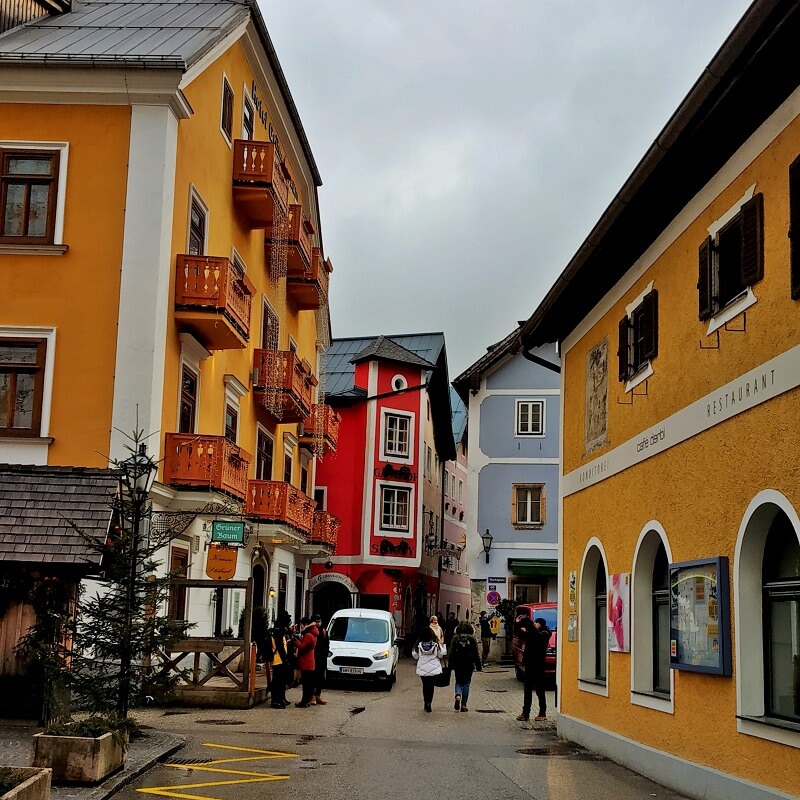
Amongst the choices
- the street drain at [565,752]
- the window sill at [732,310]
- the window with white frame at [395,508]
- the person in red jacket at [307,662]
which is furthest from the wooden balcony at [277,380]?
the window sill at [732,310]

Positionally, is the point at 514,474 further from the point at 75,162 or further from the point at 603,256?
the point at 603,256

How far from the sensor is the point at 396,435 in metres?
47.9

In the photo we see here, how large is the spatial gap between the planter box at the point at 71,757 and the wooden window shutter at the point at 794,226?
756 centimetres

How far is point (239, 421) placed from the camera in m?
28.2

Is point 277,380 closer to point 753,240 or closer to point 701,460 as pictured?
point 701,460

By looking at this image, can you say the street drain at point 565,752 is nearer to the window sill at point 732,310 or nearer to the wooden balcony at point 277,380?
the window sill at point 732,310

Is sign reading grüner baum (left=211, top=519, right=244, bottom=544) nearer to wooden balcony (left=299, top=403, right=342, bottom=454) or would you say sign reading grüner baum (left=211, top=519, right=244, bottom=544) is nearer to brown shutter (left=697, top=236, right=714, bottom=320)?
brown shutter (left=697, top=236, right=714, bottom=320)

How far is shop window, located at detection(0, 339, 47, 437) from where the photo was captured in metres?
20.7

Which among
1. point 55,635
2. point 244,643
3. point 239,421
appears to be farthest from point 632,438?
point 239,421

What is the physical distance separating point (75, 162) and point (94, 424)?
475 cm

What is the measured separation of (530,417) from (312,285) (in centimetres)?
1211

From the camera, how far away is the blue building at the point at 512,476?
41.3 metres

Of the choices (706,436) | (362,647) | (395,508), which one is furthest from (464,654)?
(395,508)

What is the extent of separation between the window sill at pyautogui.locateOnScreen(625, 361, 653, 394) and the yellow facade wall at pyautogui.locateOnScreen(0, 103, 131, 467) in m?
9.65
